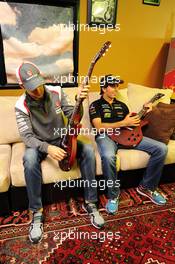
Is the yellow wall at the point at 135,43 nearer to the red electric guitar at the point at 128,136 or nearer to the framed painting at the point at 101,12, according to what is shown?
the framed painting at the point at 101,12

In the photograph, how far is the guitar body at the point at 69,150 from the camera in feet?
5.15

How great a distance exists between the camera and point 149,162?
1.94 metres

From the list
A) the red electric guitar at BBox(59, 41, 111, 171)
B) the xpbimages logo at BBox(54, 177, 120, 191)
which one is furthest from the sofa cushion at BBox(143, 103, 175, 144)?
the red electric guitar at BBox(59, 41, 111, 171)

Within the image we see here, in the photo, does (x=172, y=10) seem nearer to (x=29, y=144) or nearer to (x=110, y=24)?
(x=110, y=24)

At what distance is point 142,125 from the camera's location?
2.08m

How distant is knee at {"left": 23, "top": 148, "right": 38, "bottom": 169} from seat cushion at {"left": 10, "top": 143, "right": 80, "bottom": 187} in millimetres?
102

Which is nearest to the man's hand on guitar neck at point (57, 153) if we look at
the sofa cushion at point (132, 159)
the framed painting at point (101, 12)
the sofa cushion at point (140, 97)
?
the sofa cushion at point (132, 159)

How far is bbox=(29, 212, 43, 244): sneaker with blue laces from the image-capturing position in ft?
4.98

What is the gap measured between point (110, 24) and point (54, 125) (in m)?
1.46

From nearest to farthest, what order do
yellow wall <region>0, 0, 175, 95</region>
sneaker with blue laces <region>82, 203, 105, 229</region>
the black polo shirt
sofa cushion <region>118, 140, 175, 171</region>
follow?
sneaker with blue laces <region>82, 203, 105, 229</region> → sofa cushion <region>118, 140, 175, 171</region> → the black polo shirt → yellow wall <region>0, 0, 175, 95</region>

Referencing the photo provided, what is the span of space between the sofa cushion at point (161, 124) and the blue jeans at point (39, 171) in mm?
683

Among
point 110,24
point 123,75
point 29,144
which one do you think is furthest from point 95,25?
point 29,144

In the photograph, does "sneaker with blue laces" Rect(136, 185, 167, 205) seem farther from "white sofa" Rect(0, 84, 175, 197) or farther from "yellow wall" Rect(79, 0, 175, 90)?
"yellow wall" Rect(79, 0, 175, 90)

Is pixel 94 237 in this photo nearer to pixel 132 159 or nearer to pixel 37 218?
pixel 37 218
